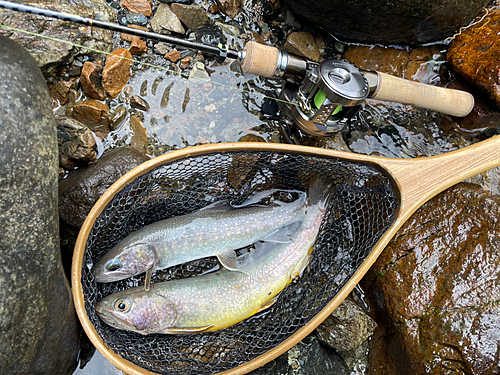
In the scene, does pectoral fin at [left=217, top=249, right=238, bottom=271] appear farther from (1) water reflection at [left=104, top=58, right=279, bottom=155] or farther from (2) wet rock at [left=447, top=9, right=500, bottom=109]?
(2) wet rock at [left=447, top=9, right=500, bottom=109]

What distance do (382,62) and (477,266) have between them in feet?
7.03

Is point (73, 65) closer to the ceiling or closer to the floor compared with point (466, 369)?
closer to the ceiling

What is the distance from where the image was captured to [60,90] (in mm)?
3258

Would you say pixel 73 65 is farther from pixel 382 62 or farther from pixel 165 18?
pixel 382 62

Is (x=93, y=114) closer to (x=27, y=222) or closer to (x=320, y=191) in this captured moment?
(x=27, y=222)

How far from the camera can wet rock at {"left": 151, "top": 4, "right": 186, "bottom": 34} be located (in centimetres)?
348

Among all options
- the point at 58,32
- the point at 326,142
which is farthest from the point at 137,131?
the point at 326,142

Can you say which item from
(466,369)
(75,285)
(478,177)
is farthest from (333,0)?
(466,369)

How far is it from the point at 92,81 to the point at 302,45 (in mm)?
2078

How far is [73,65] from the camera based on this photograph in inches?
129

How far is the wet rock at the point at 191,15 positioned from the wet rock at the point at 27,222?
158 cm

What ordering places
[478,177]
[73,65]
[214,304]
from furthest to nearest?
1. [478,177]
2. [73,65]
3. [214,304]

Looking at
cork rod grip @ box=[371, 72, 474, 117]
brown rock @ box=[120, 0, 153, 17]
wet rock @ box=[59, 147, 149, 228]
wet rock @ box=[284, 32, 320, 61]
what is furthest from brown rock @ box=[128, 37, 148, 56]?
cork rod grip @ box=[371, 72, 474, 117]

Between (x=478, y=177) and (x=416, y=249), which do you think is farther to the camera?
(x=478, y=177)
